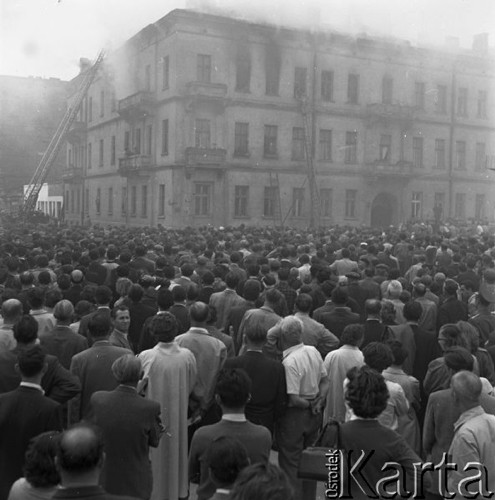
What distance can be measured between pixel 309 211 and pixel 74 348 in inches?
1307

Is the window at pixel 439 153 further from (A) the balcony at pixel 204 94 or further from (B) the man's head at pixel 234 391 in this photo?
(B) the man's head at pixel 234 391

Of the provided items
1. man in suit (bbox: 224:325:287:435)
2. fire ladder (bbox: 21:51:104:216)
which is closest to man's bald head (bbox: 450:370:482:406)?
man in suit (bbox: 224:325:287:435)

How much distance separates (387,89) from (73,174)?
25.7 m

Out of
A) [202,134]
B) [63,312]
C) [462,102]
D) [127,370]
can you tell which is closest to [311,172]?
[202,134]

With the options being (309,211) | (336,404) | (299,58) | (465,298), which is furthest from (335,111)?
(336,404)

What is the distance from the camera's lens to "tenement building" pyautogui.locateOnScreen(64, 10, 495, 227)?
116ft

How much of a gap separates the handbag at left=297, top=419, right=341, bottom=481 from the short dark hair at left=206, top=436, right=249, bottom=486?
961mm

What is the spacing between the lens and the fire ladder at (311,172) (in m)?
38.4

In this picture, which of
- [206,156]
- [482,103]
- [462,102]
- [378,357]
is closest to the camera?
[378,357]

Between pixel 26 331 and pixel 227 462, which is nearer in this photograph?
pixel 227 462

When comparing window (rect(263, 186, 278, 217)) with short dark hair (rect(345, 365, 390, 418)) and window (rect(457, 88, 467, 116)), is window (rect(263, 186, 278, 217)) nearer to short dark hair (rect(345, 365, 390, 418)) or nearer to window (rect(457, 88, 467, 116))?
window (rect(457, 88, 467, 116))

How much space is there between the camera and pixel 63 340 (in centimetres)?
630

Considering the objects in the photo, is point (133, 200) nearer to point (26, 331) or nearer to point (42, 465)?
point (26, 331)

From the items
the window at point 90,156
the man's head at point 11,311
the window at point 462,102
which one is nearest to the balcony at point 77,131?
the window at point 90,156
